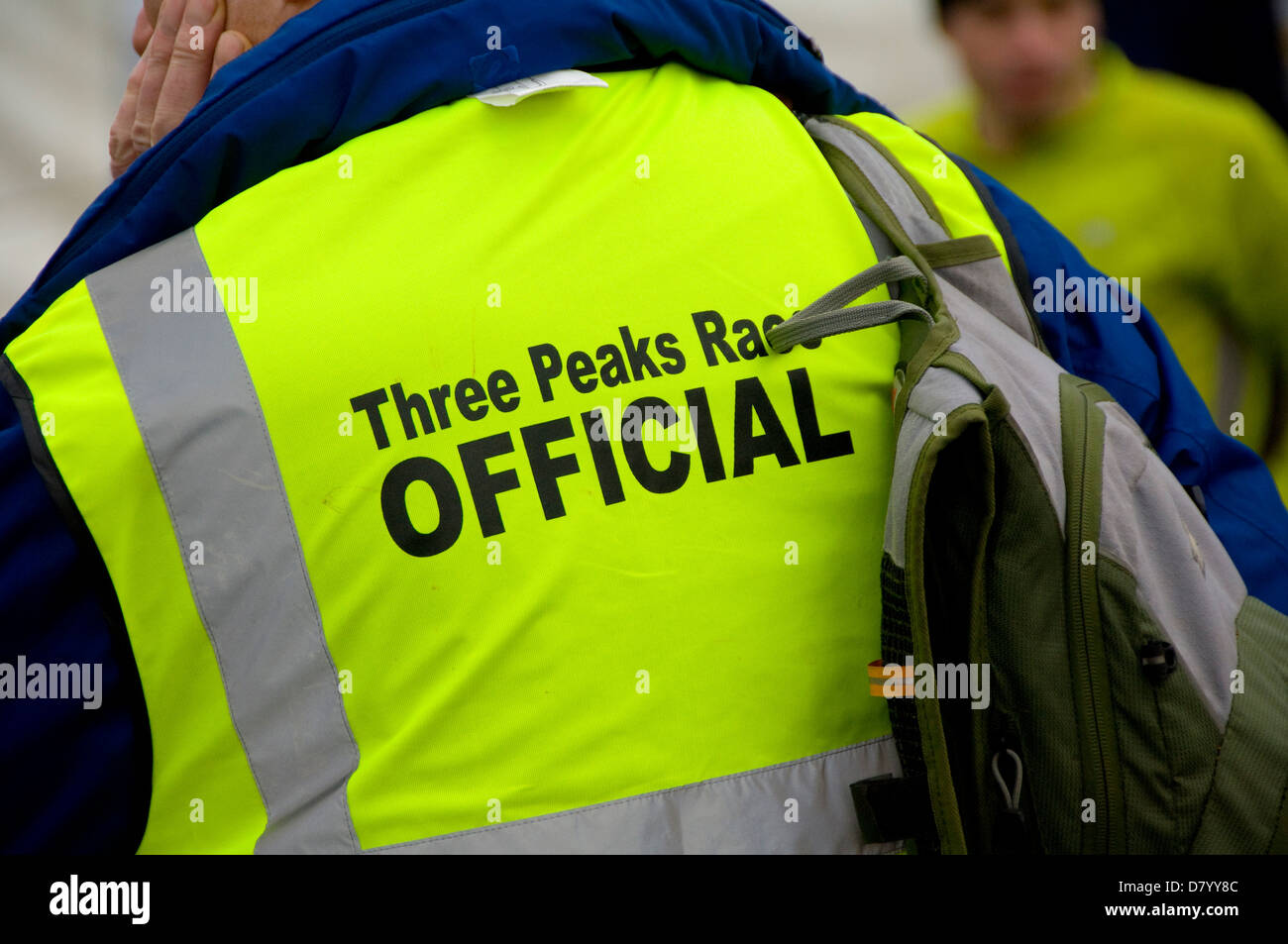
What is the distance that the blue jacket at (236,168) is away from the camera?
2.60ft

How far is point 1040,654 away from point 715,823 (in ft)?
0.82

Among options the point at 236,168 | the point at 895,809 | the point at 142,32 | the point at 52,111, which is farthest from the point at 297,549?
the point at 52,111

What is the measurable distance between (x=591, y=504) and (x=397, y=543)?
134 millimetres

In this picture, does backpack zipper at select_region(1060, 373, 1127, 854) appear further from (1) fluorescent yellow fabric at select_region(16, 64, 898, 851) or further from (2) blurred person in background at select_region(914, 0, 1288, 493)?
(2) blurred person in background at select_region(914, 0, 1288, 493)

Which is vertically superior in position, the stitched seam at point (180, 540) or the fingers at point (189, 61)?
the fingers at point (189, 61)

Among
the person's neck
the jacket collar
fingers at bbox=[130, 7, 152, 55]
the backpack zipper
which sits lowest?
the backpack zipper

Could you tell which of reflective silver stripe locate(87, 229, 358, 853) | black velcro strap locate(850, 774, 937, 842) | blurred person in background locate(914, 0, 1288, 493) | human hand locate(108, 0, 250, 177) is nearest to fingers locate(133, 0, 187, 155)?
human hand locate(108, 0, 250, 177)

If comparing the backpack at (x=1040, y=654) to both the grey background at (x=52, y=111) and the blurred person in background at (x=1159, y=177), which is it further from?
the grey background at (x=52, y=111)

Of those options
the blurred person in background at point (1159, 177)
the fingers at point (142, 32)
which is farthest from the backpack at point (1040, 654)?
the blurred person in background at point (1159, 177)

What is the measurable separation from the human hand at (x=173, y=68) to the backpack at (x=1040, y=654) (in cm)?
56

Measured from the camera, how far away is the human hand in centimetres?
103

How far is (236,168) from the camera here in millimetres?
874

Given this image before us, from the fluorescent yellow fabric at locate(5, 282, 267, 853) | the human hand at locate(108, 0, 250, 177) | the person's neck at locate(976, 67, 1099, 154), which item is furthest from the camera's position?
the person's neck at locate(976, 67, 1099, 154)

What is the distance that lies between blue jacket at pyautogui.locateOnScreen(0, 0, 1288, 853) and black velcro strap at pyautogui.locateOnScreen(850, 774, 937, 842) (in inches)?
17.2
